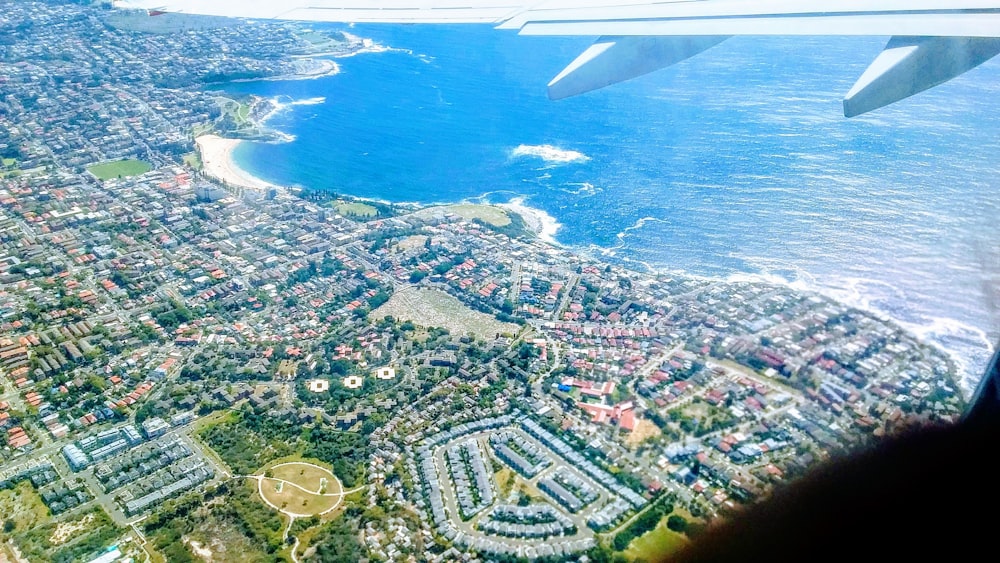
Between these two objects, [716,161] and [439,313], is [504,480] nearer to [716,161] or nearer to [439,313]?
[439,313]

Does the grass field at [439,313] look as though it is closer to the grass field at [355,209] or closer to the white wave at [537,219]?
the white wave at [537,219]

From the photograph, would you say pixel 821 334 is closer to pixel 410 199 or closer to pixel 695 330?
pixel 695 330

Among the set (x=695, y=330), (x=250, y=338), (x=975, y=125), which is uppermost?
(x=975, y=125)

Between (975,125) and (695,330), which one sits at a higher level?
(975,125)

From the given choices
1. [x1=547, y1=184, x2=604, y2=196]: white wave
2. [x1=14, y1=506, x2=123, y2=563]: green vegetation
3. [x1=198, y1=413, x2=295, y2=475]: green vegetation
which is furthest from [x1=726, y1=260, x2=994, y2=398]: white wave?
[x1=14, y1=506, x2=123, y2=563]: green vegetation

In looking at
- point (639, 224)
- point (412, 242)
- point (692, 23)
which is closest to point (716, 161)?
point (639, 224)

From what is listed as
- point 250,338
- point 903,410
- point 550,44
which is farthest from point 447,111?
point 903,410

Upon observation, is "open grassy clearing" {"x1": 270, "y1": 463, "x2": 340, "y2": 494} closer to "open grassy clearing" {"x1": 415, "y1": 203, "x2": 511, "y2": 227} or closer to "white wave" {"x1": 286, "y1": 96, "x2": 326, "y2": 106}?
"open grassy clearing" {"x1": 415, "y1": 203, "x2": 511, "y2": 227}
